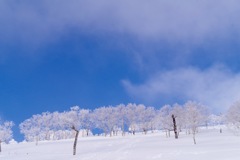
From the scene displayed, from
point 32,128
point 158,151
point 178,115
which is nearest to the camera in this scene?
point 158,151

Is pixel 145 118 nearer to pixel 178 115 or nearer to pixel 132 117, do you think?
pixel 132 117

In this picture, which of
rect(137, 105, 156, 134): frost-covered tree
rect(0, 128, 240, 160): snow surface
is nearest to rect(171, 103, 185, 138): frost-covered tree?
rect(0, 128, 240, 160): snow surface

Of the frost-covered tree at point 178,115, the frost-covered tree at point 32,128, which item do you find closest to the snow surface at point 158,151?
the frost-covered tree at point 178,115

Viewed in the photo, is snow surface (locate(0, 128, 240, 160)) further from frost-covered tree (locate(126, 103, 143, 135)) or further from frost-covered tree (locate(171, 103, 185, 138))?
frost-covered tree (locate(126, 103, 143, 135))

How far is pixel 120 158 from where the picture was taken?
42844 mm

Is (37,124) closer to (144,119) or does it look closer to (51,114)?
(51,114)

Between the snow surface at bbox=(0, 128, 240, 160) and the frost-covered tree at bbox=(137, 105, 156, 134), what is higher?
the frost-covered tree at bbox=(137, 105, 156, 134)

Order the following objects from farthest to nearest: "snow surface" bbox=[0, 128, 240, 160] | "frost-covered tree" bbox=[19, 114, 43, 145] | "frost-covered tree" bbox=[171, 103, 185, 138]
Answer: "frost-covered tree" bbox=[19, 114, 43, 145] → "frost-covered tree" bbox=[171, 103, 185, 138] → "snow surface" bbox=[0, 128, 240, 160]

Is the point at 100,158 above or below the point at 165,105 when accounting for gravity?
below

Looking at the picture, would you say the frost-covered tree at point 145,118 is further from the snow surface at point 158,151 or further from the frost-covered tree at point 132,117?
the snow surface at point 158,151

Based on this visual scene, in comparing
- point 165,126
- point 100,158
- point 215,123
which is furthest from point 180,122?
point 215,123

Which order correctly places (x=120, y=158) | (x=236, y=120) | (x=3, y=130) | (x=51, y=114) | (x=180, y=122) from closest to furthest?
1. (x=120, y=158)
2. (x=236, y=120)
3. (x=180, y=122)
4. (x=3, y=130)
5. (x=51, y=114)

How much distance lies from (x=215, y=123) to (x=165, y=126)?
328 feet

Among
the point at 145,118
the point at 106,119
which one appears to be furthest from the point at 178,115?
the point at 106,119
